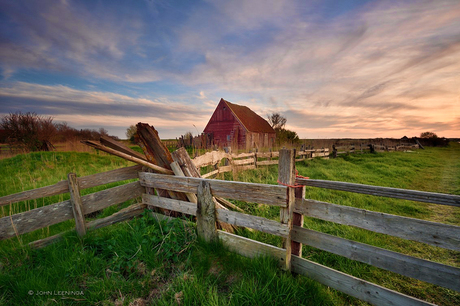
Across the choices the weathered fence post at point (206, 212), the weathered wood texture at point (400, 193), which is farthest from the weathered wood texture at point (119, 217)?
the weathered wood texture at point (400, 193)

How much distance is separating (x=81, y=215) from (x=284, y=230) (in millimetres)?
3540

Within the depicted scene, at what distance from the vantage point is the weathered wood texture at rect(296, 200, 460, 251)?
76.8 inches

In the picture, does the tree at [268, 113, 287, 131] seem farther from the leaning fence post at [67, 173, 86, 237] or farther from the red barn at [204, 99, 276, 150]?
the leaning fence post at [67, 173, 86, 237]

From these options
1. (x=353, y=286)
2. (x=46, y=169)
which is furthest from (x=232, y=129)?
(x=353, y=286)

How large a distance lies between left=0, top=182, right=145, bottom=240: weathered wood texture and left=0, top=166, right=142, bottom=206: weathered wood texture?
0.69ft

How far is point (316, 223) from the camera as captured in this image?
453 cm

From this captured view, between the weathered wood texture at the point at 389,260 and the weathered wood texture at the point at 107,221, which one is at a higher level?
the weathered wood texture at the point at 389,260

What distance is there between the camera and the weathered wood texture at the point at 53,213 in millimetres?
3039

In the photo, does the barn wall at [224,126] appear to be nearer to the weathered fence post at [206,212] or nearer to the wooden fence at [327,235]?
the weathered fence post at [206,212]

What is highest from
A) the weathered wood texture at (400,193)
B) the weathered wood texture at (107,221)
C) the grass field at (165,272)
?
the weathered wood texture at (400,193)

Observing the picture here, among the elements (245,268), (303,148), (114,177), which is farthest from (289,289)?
(303,148)

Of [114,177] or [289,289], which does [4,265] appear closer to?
[114,177]

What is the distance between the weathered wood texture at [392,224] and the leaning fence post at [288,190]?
0.22m

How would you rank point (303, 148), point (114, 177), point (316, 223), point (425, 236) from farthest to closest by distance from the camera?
point (303, 148)
point (316, 223)
point (114, 177)
point (425, 236)
